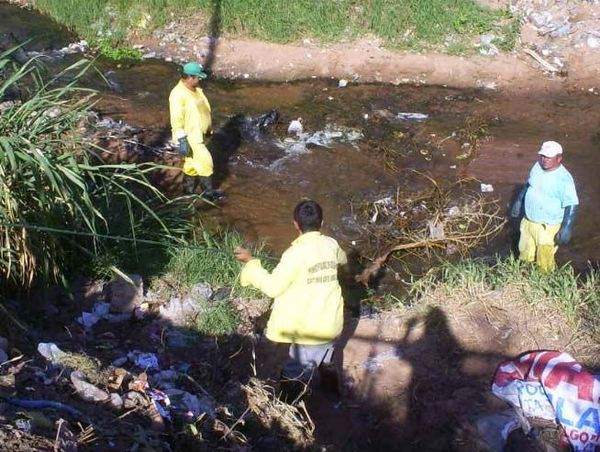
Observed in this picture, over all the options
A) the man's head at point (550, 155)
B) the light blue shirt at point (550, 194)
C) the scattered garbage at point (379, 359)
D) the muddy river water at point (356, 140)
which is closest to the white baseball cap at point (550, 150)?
the man's head at point (550, 155)

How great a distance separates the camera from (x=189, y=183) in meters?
7.59

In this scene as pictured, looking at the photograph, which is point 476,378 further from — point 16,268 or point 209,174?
point 209,174

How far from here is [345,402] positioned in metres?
4.88

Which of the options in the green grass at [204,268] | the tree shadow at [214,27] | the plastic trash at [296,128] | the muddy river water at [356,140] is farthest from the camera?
the tree shadow at [214,27]

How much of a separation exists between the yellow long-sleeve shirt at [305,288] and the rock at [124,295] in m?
1.35

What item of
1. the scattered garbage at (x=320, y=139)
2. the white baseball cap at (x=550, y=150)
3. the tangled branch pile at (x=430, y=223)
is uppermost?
the white baseball cap at (x=550, y=150)

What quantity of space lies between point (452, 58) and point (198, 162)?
16.5 ft

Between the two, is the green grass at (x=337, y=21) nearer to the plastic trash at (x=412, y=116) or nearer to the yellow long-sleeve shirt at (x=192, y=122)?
the plastic trash at (x=412, y=116)

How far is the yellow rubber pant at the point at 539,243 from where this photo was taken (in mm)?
5922

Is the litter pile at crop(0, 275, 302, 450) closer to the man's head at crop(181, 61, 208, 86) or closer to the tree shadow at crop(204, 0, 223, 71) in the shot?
the man's head at crop(181, 61, 208, 86)

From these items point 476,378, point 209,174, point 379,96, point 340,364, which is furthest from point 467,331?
point 379,96

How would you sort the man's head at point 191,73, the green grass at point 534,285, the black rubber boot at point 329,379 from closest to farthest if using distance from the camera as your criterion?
the black rubber boot at point 329,379 < the green grass at point 534,285 < the man's head at point 191,73

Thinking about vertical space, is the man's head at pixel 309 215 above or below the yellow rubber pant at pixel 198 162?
above

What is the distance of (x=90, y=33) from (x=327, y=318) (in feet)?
29.3
